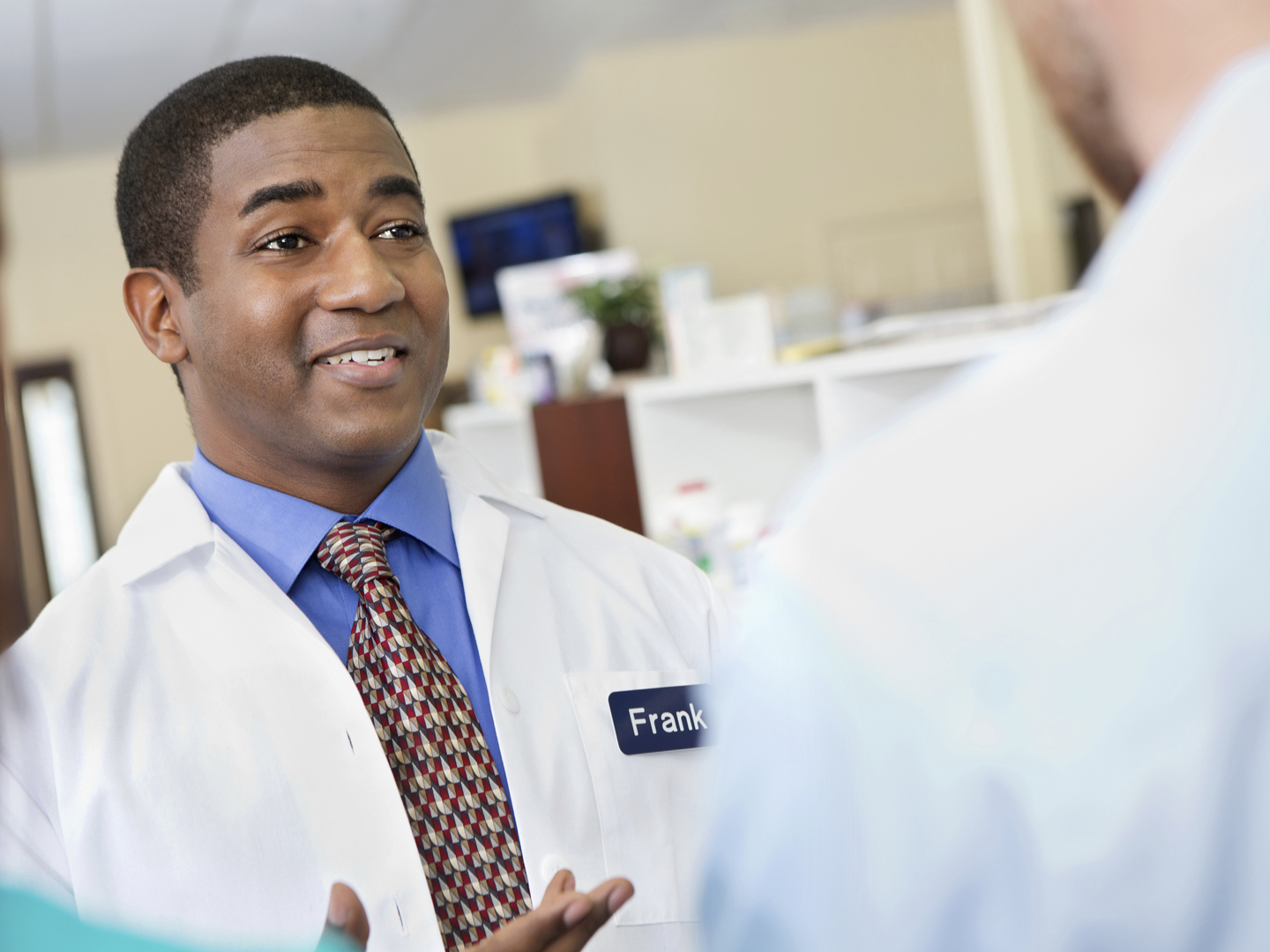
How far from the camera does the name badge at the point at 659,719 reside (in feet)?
3.66

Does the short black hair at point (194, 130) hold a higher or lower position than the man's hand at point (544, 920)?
higher

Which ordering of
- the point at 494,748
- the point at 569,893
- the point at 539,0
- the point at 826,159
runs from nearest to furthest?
the point at 569,893 → the point at 494,748 → the point at 539,0 → the point at 826,159

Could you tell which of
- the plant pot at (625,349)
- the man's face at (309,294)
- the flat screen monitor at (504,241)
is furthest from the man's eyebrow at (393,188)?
the flat screen monitor at (504,241)

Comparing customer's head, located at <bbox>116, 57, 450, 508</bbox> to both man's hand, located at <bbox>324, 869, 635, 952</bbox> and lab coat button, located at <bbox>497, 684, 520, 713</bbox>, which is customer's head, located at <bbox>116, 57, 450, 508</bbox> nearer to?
lab coat button, located at <bbox>497, 684, 520, 713</bbox>

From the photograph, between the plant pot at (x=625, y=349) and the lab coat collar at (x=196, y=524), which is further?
the plant pot at (x=625, y=349)

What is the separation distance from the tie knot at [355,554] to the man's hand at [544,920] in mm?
339

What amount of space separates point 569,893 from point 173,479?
59 cm

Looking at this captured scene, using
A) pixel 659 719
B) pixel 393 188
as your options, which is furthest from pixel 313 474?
pixel 659 719

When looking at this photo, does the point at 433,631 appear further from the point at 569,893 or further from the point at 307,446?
the point at 569,893

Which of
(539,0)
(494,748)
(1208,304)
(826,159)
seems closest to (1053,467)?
(1208,304)

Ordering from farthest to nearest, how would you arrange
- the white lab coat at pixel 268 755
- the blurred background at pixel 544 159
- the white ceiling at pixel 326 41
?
the blurred background at pixel 544 159 → the white ceiling at pixel 326 41 → the white lab coat at pixel 268 755

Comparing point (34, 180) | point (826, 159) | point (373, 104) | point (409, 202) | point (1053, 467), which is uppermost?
point (34, 180)

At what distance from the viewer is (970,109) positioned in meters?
6.80

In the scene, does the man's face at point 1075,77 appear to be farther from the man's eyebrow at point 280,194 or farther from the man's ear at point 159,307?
the man's ear at point 159,307
